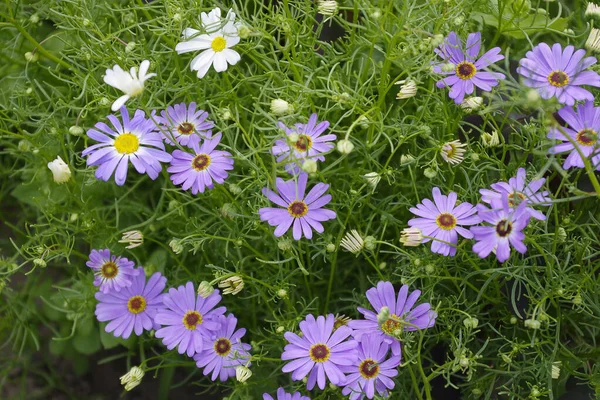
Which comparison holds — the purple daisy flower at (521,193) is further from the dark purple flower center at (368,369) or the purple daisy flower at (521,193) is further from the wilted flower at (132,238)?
the wilted flower at (132,238)

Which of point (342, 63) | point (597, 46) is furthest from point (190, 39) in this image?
point (597, 46)

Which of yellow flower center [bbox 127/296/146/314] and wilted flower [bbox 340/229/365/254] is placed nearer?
wilted flower [bbox 340/229/365/254]

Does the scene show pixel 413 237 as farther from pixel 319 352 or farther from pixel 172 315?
pixel 172 315

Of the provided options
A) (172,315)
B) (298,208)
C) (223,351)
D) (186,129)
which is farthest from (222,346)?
(186,129)

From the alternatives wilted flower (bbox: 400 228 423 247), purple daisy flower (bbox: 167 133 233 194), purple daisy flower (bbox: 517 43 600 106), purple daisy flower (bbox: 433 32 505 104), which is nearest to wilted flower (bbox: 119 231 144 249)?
purple daisy flower (bbox: 167 133 233 194)

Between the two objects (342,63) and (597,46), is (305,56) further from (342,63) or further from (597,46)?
(597,46)

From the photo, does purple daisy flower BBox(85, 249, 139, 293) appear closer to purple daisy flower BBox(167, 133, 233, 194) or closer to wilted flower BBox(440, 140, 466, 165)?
purple daisy flower BBox(167, 133, 233, 194)
